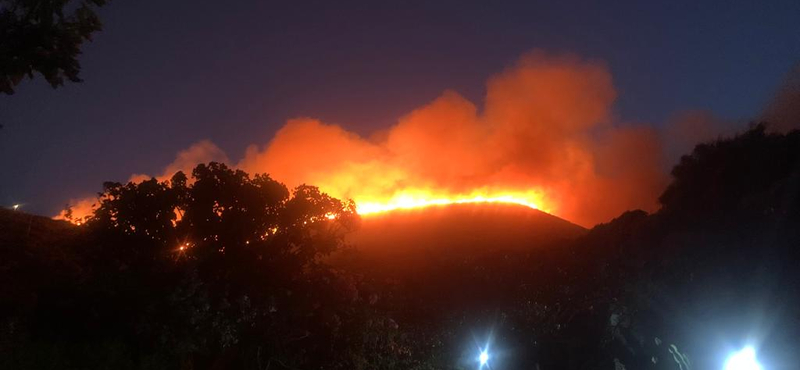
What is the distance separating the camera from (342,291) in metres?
27.7

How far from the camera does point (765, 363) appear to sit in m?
34.3

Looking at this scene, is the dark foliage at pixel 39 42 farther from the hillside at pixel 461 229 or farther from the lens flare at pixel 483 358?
the hillside at pixel 461 229

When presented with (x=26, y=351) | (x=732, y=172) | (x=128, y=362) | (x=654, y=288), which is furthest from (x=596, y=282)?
(x=26, y=351)

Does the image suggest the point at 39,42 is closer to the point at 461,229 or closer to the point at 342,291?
the point at 342,291

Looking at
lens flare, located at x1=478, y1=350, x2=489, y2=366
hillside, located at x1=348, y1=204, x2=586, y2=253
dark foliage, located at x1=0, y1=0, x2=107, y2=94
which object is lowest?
lens flare, located at x1=478, y1=350, x2=489, y2=366

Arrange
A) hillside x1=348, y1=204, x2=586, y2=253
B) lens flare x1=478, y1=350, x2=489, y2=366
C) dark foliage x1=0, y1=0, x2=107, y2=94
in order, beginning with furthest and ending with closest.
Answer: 1. hillside x1=348, y1=204, x2=586, y2=253
2. lens flare x1=478, y1=350, x2=489, y2=366
3. dark foliage x1=0, y1=0, x2=107, y2=94

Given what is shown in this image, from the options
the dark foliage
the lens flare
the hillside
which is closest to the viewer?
the dark foliage

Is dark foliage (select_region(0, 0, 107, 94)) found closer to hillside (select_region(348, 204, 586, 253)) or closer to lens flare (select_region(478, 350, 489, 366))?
lens flare (select_region(478, 350, 489, 366))

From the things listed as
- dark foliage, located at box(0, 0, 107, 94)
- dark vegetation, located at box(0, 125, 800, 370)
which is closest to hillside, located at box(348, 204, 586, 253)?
dark vegetation, located at box(0, 125, 800, 370)

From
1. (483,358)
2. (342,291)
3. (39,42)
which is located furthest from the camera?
(483,358)

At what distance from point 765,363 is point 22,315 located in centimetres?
3724

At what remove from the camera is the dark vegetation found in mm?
21312

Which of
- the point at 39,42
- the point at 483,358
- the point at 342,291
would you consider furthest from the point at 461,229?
the point at 39,42

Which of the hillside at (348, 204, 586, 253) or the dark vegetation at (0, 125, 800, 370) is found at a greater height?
the hillside at (348, 204, 586, 253)
